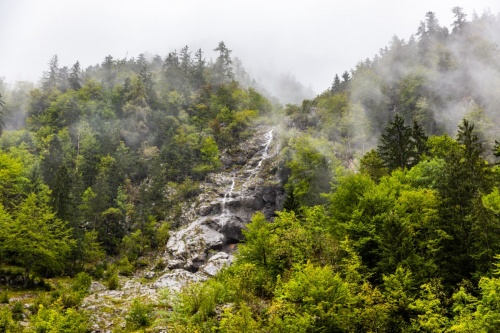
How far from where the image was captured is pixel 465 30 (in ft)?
367

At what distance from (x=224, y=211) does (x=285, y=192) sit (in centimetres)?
1237

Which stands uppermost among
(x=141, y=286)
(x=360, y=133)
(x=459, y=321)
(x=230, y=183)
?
(x=360, y=133)

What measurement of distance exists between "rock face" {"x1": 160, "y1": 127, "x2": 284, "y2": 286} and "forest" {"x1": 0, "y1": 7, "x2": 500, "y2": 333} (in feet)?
8.21

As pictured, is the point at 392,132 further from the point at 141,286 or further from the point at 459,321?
the point at 141,286

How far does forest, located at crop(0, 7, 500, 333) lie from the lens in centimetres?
2492

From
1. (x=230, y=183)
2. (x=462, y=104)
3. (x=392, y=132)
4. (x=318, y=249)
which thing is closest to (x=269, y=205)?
(x=230, y=183)

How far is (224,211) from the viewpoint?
68375mm


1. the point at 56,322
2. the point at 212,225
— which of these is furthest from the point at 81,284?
the point at 212,225

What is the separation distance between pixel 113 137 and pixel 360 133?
5799cm

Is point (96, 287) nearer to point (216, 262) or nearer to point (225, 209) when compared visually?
point (216, 262)

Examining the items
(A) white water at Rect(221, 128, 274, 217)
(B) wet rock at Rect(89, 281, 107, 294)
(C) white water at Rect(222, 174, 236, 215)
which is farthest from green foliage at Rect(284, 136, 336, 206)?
(B) wet rock at Rect(89, 281, 107, 294)

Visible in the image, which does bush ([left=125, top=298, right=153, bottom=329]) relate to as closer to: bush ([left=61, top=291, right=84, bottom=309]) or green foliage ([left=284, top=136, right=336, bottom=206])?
bush ([left=61, top=291, right=84, bottom=309])

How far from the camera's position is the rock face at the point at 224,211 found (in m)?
57.5

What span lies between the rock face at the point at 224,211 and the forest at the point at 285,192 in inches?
98.5
